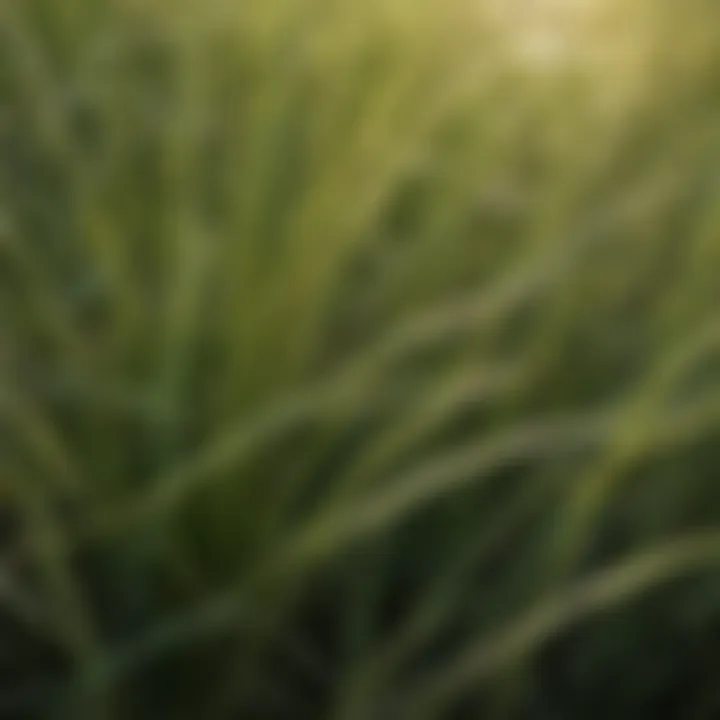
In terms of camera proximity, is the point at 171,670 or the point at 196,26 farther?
the point at 196,26

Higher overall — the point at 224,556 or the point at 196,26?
the point at 196,26

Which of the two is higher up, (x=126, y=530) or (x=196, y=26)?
(x=196, y=26)

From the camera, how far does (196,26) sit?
22.1 inches

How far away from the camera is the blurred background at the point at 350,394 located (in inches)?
16.1

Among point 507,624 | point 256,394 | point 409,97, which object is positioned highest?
point 409,97

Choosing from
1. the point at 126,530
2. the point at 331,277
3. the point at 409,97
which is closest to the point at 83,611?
the point at 126,530

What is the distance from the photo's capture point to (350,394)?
43 centimetres

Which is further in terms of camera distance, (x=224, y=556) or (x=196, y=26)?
(x=196, y=26)

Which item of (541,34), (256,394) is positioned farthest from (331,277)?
(541,34)

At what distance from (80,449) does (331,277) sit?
10cm

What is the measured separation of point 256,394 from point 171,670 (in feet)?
0.32

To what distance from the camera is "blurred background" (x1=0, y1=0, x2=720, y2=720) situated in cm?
41

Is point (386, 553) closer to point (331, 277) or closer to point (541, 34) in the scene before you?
point (331, 277)

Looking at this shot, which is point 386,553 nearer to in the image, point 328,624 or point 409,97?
point 328,624
